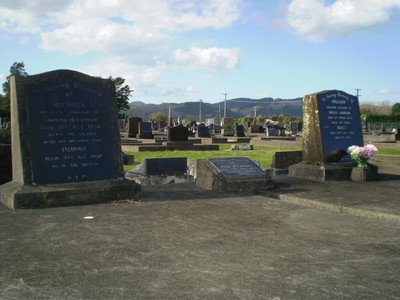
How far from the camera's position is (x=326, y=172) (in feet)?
29.3

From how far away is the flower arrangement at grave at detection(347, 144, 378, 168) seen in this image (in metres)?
8.95

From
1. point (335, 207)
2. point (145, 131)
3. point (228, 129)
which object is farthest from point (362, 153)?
point (228, 129)

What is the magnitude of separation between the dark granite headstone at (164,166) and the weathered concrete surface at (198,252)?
3.72 meters

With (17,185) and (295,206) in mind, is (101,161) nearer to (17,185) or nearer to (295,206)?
(17,185)

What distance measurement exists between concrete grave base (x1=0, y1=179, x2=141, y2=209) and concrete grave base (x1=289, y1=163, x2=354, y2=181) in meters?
4.13

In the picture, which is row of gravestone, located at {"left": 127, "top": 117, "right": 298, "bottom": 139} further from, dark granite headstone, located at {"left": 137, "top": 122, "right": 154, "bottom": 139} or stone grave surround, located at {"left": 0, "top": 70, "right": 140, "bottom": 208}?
stone grave surround, located at {"left": 0, "top": 70, "right": 140, "bottom": 208}

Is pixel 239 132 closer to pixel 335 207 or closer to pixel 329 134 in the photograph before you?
pixel 329 134

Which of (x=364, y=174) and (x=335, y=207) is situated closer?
(x=335, y=207)

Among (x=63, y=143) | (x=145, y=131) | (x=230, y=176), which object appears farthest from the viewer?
(x=145, y=131)

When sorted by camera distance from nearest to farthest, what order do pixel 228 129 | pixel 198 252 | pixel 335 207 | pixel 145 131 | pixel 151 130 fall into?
pixel 198 252
pixel 335 207
pixel 145 131
pixel 151 130
pixel 228 129

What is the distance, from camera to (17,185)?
6.14 m

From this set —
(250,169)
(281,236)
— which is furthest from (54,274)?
(250,169)

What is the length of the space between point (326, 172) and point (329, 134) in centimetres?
98

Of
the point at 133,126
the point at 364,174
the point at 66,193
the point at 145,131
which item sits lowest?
the point at 364,174
